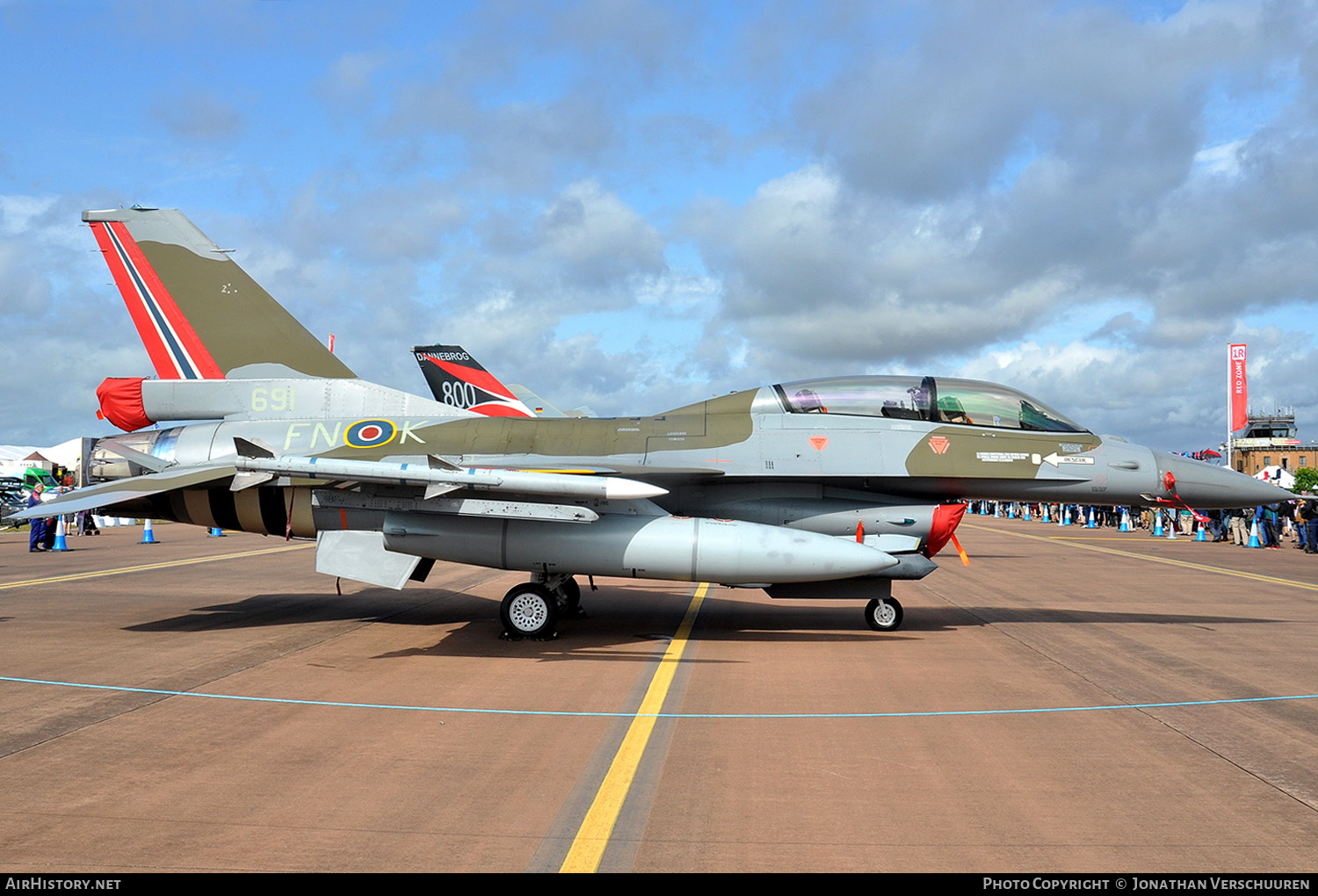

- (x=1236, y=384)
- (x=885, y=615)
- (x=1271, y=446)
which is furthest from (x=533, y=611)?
(x=1271, y=446)

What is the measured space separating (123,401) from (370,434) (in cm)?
345

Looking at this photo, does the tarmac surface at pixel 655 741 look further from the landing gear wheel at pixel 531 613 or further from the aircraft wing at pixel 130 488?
the aircraft wing at pixel 130 488

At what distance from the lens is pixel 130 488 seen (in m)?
10.1

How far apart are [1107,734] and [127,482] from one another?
10.2 meters

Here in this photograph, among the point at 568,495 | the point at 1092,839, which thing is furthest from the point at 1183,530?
the point at 1092,839

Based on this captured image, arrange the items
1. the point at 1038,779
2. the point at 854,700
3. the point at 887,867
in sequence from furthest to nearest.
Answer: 1. the point at 854,700
2. the point at 1038,779
3. the point at 887,867

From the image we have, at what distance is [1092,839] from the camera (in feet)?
13.8

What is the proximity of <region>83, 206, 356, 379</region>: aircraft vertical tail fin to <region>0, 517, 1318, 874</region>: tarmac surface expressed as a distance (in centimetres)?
330

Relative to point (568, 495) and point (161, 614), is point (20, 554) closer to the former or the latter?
point (161, 614)

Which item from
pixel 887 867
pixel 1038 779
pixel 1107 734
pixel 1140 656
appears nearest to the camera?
pixel 887 867

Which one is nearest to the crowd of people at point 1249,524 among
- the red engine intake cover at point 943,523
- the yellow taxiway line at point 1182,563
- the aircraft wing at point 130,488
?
the yellow taxiway line at point 1182,563

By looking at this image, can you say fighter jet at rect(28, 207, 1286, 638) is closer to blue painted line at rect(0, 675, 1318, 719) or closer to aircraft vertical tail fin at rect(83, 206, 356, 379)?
aircraft vertical tail fin at rect(83, 206, 356, 379)

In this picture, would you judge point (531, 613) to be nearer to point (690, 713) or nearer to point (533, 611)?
point (533, 611)

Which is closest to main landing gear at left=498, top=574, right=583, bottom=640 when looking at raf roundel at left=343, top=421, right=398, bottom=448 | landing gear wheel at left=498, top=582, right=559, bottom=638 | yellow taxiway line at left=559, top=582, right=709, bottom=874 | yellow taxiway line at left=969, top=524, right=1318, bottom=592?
landing gear wheel at left=498, top=582, right=559, bottom=638
